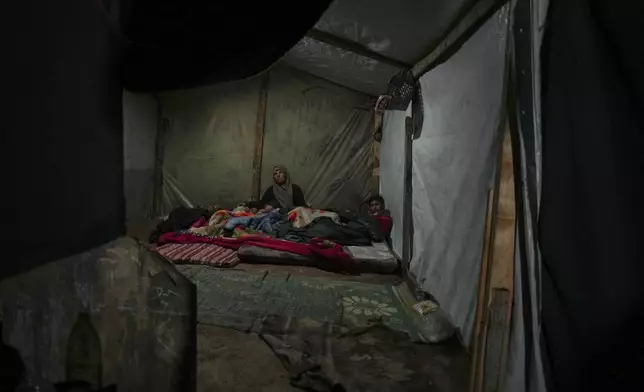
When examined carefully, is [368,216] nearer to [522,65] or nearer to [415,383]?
[415,383]

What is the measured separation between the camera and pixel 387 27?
1257mm

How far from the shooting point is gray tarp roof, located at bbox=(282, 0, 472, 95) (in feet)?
3.43

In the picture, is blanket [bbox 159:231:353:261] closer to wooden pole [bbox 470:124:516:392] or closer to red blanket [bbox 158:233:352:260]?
red blanket [bbox 158:233:352:260]

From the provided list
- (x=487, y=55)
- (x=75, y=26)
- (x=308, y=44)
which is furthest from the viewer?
(x=308, y=44)

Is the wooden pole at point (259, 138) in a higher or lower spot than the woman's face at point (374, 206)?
higher

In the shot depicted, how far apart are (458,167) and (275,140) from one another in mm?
2083

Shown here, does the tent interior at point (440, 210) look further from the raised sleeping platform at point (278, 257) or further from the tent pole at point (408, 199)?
the raised sleeping platform at point (278, 257)

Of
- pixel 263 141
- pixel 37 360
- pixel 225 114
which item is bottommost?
pixel 37 360

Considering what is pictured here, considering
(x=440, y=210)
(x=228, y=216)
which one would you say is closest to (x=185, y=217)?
(x=228, y=216)

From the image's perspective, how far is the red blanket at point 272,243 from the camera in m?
1.85

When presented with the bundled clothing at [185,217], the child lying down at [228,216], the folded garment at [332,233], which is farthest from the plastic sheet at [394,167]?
the bundled clothing at [185,217]

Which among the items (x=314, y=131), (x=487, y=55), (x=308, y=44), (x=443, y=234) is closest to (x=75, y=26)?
(x=487, y=55)

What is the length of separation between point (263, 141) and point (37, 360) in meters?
2.55

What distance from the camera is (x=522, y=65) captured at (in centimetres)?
63
